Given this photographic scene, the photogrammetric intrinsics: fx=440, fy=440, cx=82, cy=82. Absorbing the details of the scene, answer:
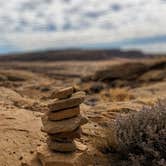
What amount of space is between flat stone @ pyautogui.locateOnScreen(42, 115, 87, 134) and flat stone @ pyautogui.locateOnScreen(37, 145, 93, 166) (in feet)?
1.12

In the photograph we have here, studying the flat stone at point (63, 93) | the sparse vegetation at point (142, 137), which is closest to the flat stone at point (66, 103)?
the flat stone at point (63, 93)

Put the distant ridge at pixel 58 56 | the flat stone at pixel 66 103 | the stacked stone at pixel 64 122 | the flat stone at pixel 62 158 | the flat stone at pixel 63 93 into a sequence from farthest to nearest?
1. the distant ridge at pixel 58 56
2. the flat stone at pixel 63 93
3. the flat stone at pixel 66 103
4. the stacked stone at pixel 64 122
5. the flat stone at pixel 62 158

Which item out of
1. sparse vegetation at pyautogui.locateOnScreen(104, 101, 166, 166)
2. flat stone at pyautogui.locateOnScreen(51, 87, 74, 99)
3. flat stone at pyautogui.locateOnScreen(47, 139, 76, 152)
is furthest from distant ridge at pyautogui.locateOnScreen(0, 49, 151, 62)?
flat stone at pyautogui.locateOnScreen(47, 139, 76, 152)

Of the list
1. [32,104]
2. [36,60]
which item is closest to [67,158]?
[32,104]

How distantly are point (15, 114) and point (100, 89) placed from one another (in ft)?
52.5

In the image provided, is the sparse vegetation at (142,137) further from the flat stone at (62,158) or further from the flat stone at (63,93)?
the flat stone at (63,93)

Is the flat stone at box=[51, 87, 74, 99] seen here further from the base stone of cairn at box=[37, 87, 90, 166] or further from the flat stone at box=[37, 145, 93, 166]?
the flat stone at box=[37, 145, 93, 166]

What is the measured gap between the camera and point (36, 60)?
14988 cm

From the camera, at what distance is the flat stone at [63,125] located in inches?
272

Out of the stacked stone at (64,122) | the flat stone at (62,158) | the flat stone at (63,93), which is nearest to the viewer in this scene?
the flat stone at (62,158)

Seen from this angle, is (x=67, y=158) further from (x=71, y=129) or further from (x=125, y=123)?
(x=125, y=123)

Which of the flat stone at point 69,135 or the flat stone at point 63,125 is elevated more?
the flat stone at point 63,125

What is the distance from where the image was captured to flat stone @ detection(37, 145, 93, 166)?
6762 millimetres

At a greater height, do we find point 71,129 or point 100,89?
point 71,129
